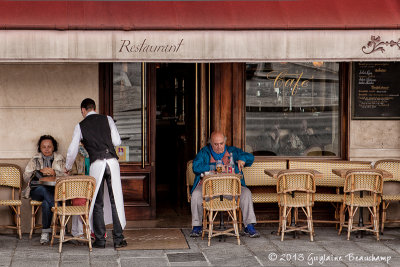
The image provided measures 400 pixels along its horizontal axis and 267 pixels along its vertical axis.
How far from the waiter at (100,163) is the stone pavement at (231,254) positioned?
28 centimetres

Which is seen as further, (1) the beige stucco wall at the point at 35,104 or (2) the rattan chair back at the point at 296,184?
(1) the beige stucco wall at the point at 35,104

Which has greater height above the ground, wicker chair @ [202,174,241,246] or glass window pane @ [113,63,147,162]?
glass window pane @ [113,63,147,162]

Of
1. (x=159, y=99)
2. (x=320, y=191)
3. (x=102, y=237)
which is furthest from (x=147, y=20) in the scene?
(x=159, y=99)

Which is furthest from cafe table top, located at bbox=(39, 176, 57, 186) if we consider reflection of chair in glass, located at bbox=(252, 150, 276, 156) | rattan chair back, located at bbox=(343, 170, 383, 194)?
rattan chair back, located at bbox=(343, 170, 383, 194)

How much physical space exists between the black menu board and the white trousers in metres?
2.13

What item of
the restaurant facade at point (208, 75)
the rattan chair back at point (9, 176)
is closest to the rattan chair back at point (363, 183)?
the restaurant facade at point (208, 75)

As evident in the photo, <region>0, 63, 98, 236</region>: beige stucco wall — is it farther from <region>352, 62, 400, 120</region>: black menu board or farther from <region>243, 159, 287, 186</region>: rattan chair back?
<region>352, 62, 400, 120</region>: black menu board

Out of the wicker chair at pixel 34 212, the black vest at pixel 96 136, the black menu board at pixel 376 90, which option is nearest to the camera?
the black vest at pixel 96 136

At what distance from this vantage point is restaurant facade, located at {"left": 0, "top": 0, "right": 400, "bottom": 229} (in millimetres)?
7684

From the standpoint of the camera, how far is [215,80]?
30.5 feet

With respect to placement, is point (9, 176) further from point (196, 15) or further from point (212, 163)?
point (196, 15)

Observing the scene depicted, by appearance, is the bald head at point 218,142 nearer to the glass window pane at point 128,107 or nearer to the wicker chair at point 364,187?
the glass window pane at point 128,107

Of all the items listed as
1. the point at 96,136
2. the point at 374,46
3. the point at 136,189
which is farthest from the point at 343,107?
the point at 96,136

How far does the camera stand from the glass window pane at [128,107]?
9.32 metres
